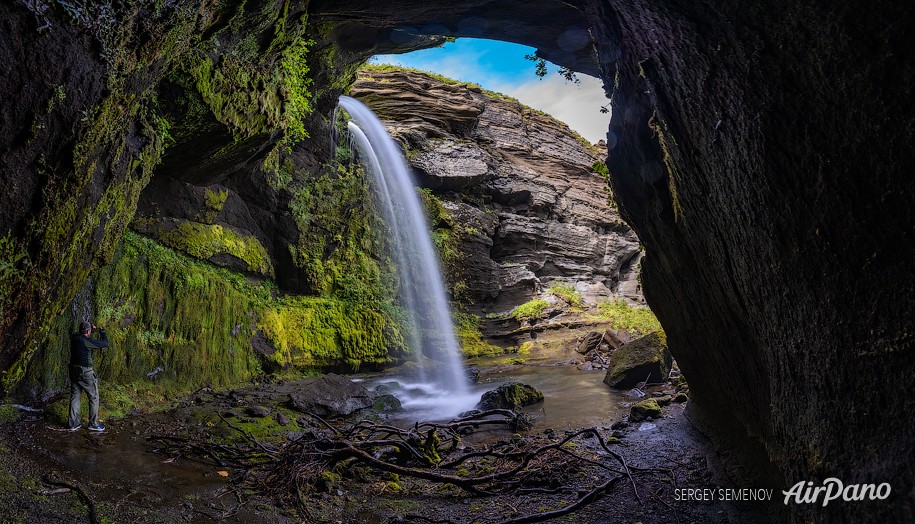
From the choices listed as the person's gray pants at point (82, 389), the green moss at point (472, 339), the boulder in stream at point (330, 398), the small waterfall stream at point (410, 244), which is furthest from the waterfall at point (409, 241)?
the person's gray pants at point (82, 389)

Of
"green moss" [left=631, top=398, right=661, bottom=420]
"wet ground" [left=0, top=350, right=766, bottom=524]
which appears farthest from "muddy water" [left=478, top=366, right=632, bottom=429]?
"wet ground" [left=0, top=350, right=766, bottom=524]

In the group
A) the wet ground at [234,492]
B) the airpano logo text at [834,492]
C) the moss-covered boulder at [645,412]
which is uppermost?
the moss-covered boulder at [645,412]

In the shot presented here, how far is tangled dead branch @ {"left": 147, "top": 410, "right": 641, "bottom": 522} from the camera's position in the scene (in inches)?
197

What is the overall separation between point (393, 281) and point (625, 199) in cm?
1244

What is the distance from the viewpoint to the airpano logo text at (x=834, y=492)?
Answer: 6.21 ft

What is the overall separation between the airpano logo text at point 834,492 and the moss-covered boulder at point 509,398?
6.96m

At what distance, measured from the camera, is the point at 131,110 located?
541 centimetres

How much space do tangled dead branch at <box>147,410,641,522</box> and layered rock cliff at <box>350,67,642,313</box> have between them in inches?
561

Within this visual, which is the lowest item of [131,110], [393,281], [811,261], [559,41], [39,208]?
[811,261]

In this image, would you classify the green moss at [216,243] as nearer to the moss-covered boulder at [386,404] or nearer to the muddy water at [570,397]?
the moss-covered boulder at [386,404]

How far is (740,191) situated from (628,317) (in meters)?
20.0

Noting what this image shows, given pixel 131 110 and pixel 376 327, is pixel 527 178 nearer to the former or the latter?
pixel 376 327

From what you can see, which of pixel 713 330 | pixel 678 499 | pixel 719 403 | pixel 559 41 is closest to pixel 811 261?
pixel 713 330

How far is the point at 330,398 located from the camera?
916cm
